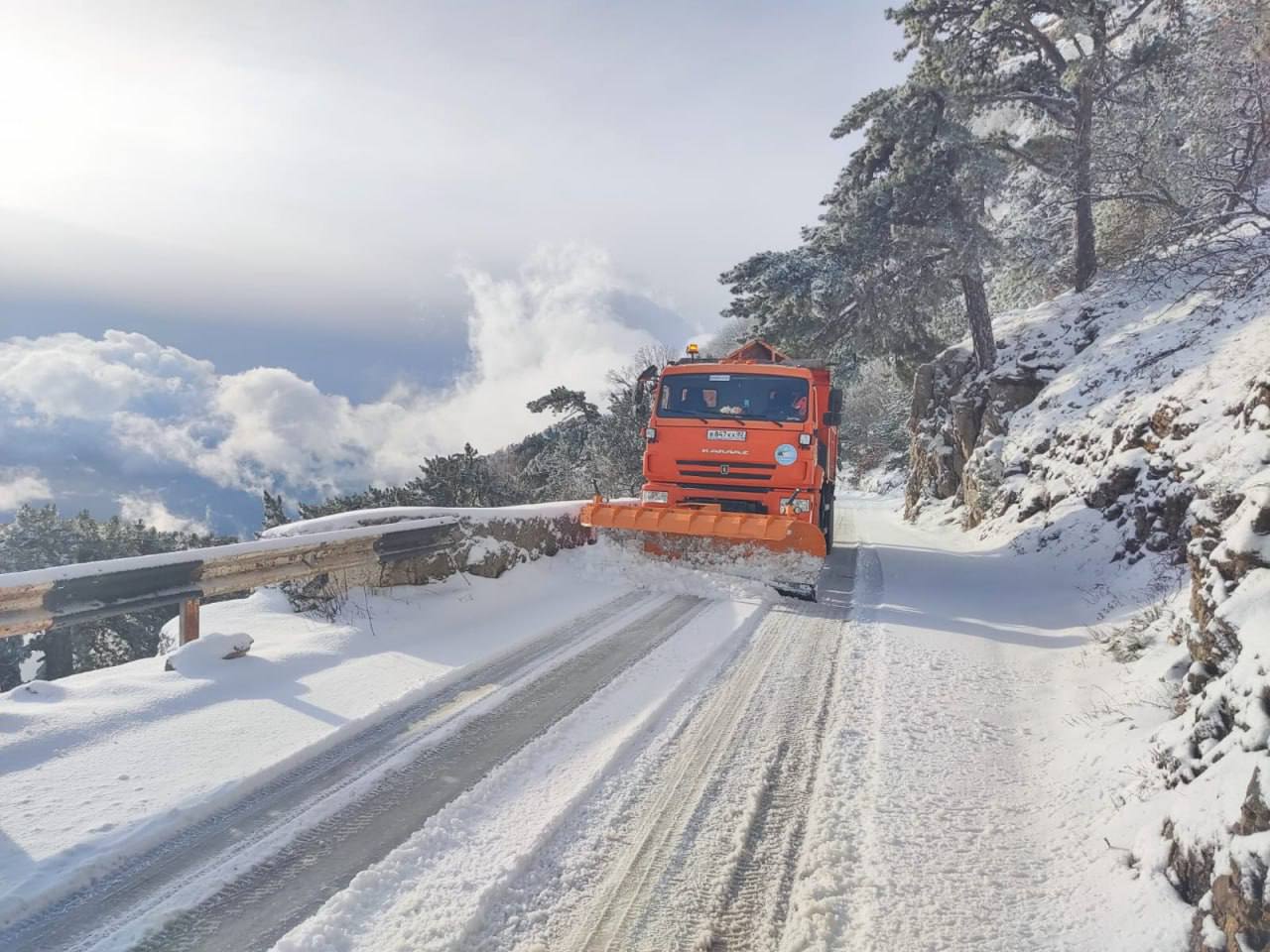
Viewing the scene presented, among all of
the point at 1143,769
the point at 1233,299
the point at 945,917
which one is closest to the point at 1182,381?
the point at 1233,299

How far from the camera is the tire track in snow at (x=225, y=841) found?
251 cm

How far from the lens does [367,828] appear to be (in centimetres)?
315

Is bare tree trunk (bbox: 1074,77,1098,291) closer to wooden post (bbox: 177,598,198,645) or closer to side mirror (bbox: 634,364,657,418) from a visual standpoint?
side mirror (bbox: 634,364,657,418)

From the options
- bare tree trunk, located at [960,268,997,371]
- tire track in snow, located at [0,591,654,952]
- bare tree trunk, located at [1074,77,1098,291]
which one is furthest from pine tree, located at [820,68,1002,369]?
tire track in snow, located at [0,591,654,952]

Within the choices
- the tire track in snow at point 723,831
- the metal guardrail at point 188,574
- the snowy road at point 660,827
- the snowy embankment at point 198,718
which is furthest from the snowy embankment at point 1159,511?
the metal guardrail at point 188,574

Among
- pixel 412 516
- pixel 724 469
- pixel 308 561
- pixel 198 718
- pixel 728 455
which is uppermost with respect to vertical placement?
pixel 728 455

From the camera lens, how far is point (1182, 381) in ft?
27.8

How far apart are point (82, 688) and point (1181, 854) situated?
6034 millimetres

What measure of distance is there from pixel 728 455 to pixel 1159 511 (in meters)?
4.63

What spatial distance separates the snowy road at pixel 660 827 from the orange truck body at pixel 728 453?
9.97ft

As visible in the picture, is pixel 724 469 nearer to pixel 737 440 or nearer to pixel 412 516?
pixel 737 440

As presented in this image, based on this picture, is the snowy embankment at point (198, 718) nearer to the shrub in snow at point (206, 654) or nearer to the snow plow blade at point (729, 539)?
the shrub in snow at point (206, 654)

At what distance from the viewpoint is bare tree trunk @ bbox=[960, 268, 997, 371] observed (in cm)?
1664

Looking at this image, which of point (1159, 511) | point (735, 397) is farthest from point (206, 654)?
point (1159, 511)
